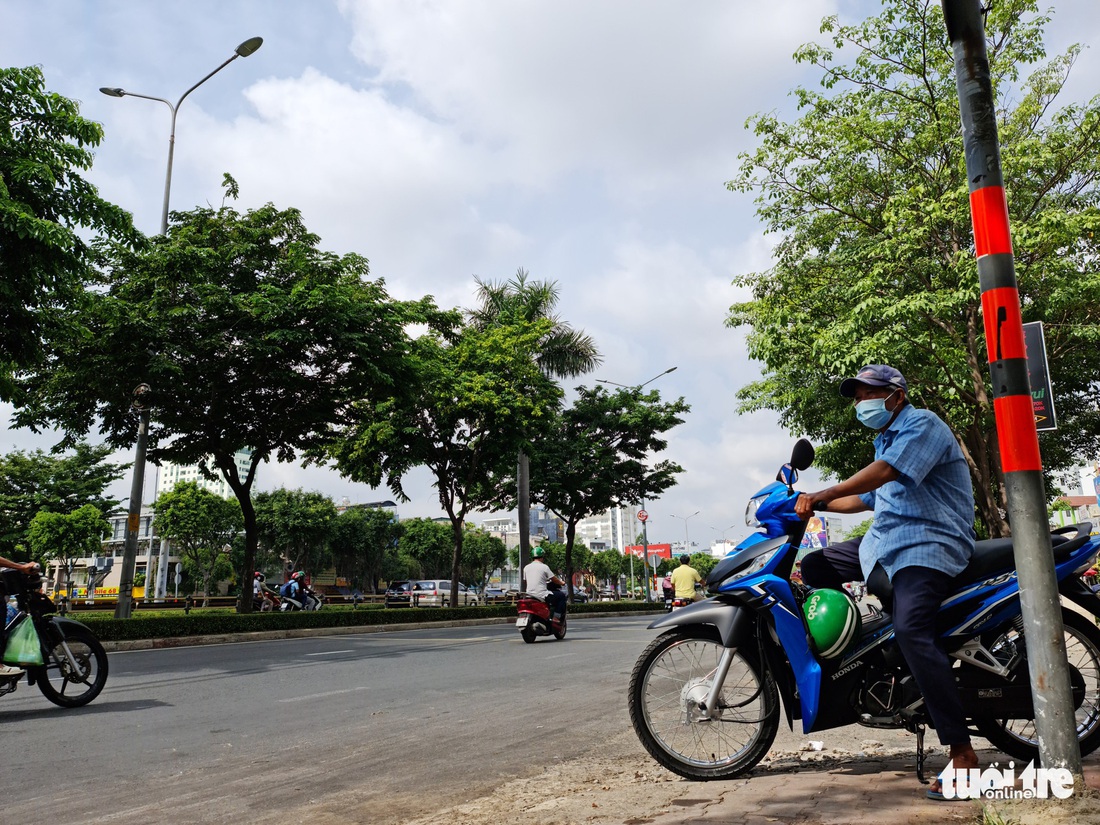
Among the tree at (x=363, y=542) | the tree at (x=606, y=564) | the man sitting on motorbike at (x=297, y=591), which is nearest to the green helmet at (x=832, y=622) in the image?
the man sitting on motorbike at (x=297, y=591)

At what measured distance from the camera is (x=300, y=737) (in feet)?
19.0

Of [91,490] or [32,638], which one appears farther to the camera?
[91,490]

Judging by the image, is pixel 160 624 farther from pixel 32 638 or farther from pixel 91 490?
pixel 91 490

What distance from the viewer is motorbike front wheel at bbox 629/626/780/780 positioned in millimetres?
3820

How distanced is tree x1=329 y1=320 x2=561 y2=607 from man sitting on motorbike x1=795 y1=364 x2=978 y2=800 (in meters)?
20.1

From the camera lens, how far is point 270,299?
674 inches

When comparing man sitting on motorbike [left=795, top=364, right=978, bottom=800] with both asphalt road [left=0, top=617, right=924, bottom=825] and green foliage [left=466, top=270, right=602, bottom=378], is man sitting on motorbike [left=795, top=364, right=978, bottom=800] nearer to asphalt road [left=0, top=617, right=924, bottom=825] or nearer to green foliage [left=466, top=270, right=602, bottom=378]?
asphalt road [left=0, top=617, right=924, bottom=825]

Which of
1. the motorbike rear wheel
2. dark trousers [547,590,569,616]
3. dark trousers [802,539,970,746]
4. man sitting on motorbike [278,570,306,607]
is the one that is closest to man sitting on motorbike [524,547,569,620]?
dark trousers [547,590,569,616]

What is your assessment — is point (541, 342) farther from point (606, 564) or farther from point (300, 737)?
point (606, 564)

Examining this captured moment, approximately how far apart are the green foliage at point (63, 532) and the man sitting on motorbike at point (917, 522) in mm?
40634

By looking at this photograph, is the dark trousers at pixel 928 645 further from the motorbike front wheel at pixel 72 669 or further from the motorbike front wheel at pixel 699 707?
the motorbike front wheel at pixel 72 669

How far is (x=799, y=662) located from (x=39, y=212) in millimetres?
10900

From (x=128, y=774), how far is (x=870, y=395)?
4.42 m

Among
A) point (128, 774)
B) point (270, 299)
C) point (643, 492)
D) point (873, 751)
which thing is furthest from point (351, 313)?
point (643, 492)
